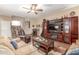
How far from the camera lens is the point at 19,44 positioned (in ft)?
6.97

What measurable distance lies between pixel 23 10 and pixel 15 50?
0.70 m

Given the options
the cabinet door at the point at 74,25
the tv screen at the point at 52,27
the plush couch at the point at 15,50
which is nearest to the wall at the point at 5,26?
the plush couch at the point at 15,50

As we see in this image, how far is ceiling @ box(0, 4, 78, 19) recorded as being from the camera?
6.80 feet

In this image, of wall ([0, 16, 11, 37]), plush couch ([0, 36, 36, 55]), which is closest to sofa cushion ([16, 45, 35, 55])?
plush couch ([0, 36, 36, 55])

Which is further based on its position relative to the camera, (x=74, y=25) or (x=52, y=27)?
(x=52, y=27)

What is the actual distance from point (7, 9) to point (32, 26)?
510mm

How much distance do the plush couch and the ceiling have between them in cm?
44

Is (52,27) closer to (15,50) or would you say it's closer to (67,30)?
(67,30)

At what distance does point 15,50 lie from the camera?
2.11 m

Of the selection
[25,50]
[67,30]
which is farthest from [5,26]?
[67,30]

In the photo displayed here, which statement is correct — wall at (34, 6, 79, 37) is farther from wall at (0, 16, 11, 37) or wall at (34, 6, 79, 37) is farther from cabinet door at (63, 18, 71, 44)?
wall at (0, 16, 11, 37)

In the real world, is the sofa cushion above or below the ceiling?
below
